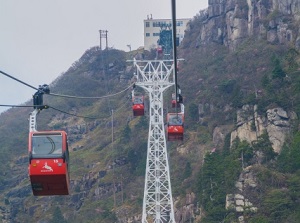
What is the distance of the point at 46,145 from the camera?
663 inches

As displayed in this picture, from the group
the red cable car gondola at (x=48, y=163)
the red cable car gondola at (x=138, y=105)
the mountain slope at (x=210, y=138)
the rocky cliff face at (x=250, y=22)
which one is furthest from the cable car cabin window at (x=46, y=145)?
the rocky cliff face at (x=250, y=22)

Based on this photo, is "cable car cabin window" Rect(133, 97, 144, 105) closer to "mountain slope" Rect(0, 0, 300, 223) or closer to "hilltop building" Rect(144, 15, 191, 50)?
"mountain slope" Rect(0, 0, 300, 223)

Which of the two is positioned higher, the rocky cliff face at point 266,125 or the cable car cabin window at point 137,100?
the cable car cabin window at point 137,100

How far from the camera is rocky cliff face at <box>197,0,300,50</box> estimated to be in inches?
2370

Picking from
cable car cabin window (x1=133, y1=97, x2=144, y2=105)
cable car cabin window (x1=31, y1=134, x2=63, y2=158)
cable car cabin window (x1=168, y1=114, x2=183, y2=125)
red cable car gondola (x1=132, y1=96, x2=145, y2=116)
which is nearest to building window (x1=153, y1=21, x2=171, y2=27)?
cable car cabin window (x1=133, y1=97, x2=144, y2=105)

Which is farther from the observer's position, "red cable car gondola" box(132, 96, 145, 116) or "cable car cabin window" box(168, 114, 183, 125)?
"red cable car gondola" box(132, 96, 145, 116)

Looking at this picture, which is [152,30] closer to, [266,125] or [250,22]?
[250,22]

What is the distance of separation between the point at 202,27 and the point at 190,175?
2587cm

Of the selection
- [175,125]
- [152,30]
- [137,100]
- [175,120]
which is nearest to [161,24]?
[152,30]

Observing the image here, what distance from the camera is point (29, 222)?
57125mm

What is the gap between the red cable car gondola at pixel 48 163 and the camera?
16.3 m

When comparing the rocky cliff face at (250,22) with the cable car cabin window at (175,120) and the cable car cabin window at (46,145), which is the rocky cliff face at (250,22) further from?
the cable car cabin window at (46,145)

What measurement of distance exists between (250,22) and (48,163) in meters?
49.7

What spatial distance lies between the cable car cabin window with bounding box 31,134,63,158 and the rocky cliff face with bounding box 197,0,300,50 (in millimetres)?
42386
